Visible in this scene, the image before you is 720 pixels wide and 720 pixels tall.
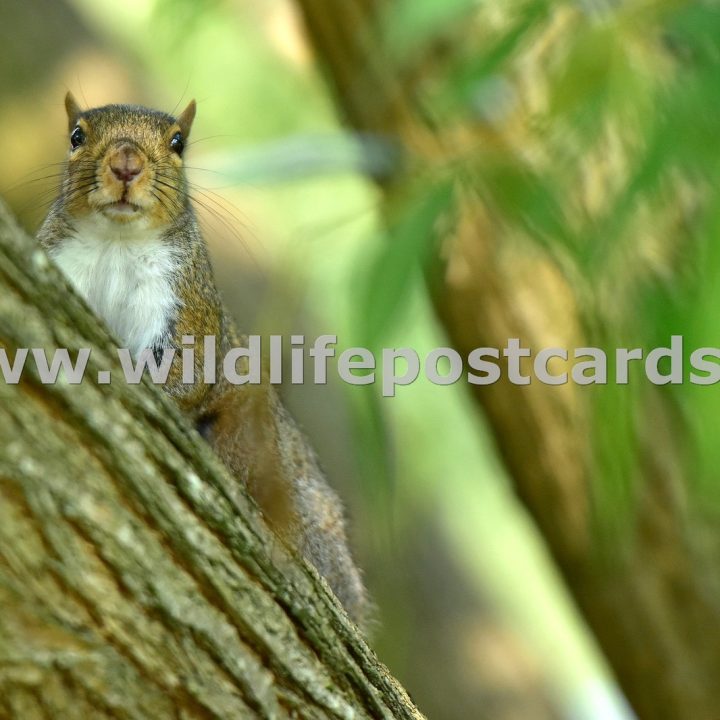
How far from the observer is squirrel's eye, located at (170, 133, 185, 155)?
229 cm

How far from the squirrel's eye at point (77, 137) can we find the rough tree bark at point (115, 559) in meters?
0.98

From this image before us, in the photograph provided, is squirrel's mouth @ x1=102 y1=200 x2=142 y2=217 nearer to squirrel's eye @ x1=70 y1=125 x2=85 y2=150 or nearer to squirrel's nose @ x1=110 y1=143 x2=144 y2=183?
squirrel's nose @ x1=110 y1=143 x2=144 y2=183

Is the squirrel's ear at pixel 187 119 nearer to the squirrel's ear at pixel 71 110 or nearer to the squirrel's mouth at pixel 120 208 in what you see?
the squirrel's ear at pixel 71 110

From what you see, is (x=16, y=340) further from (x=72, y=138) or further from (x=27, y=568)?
(x=72, y=138)

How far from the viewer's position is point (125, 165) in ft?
6.80

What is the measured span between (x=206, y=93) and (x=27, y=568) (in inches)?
178

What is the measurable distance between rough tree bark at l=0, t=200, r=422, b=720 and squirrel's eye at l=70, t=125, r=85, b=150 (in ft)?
3.22

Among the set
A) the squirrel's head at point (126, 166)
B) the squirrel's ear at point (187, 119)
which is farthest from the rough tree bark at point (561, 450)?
the squirrel's head at point (126, 166)

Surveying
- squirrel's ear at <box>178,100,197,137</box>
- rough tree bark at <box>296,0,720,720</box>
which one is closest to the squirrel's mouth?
squirrel's ear at <box>178,100,197,137</box>

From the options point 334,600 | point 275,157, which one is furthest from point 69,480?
point 275,157

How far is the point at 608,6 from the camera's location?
128 centimetres

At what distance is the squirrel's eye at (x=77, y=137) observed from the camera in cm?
221

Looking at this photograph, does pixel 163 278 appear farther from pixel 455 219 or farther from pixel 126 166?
pixel 455 219

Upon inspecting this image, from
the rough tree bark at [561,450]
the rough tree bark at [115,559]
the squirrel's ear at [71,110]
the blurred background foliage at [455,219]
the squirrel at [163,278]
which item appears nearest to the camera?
the blurred background foliage at [455,219]
